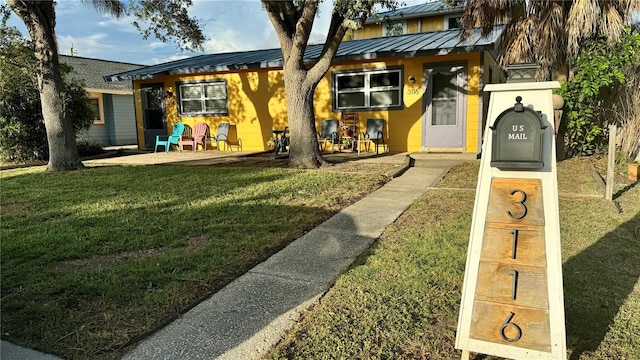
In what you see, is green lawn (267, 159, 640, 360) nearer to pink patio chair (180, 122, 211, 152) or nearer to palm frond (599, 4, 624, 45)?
palm frond (599, 4, 624, 45)

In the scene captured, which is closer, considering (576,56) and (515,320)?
(515,320)

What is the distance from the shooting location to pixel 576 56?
8156 mm

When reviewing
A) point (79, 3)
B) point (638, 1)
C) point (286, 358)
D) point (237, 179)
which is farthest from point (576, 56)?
point (79, 3)

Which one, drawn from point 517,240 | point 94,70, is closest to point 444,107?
point 517,240

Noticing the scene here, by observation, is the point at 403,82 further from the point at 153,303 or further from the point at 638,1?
the point at 153,303

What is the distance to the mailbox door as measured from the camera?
1005 cm

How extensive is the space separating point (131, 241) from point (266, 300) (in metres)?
1.90

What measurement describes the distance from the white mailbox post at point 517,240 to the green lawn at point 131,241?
182 centimetres

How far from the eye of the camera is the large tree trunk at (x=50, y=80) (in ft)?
27.6

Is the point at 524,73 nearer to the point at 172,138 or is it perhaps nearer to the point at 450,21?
the point at 172,138

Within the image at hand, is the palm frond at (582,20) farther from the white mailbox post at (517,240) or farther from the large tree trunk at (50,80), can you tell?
the large tree trunk at (50,80)

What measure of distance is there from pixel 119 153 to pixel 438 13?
614 inches

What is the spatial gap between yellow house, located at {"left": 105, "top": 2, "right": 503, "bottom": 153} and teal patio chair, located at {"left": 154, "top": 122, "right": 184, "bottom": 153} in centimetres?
67

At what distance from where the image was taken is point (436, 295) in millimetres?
2768
